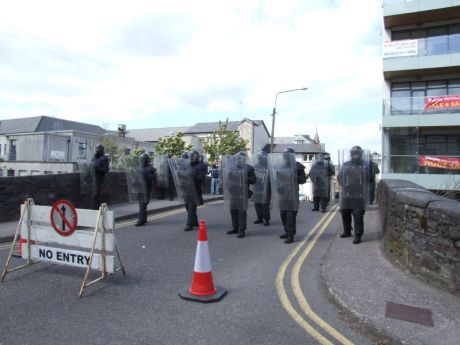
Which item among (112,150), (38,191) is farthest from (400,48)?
(112,150)

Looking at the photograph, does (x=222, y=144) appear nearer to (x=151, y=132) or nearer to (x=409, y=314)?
(x=409, y=314)

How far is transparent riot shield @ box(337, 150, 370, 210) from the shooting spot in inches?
294

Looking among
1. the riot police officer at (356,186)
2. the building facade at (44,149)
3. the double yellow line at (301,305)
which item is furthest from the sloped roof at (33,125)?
the double yellow line at (301,305)

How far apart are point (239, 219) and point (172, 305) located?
14.0 ft

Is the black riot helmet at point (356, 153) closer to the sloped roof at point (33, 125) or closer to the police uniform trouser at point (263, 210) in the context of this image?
the police uniform trouser at point (263, 210)

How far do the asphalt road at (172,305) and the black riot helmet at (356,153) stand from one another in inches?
79.2

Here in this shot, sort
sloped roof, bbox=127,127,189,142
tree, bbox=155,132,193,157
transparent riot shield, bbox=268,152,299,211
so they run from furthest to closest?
1. sloped roof, bbox=127,127,189,142
2. tree, bbox=155,132,193,157
3. transparent riot shield, bbox=268,152,299,211

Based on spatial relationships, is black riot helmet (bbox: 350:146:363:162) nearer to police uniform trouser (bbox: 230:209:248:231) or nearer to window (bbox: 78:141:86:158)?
police uniform trouser (bbox: 230:209:248:231)

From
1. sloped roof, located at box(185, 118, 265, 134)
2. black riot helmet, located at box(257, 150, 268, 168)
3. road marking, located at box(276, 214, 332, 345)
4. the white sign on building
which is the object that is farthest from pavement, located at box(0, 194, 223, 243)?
sloped roof, located at box(185, 118, 265, 134)

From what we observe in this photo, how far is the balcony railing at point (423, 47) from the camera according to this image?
2102cm

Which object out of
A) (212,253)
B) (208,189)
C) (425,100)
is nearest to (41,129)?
(208,189)

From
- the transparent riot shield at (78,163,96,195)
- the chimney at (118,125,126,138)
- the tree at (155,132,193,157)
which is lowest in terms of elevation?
the transparent riot shield at (78,163,96,195)

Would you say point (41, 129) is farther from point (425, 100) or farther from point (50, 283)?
point (50, 283)

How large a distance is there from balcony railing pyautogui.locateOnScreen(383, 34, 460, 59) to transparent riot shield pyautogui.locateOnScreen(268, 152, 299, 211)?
17390mm
